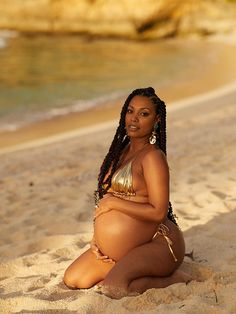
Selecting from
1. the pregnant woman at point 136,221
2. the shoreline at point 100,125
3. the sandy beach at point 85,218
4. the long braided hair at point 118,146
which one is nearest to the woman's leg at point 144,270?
the pregnant woman at point 136,221

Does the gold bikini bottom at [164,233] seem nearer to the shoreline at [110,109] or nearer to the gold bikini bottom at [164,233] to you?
the gold bikini bottom at [164,233]

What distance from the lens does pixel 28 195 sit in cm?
696

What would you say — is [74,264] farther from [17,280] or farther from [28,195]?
[28,195]

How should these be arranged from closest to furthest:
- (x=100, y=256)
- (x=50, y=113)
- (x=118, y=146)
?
1. (x=100, y=256)
2. (x=118, y=146)
3. (x=50, y=113)

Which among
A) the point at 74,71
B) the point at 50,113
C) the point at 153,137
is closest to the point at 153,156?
the point at 153,137

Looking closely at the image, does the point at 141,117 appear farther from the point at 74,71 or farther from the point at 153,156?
the point at 74,71

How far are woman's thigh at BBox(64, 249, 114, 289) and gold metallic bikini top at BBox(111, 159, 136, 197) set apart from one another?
0.50 m

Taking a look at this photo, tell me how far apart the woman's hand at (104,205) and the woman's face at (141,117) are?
0.44 meters

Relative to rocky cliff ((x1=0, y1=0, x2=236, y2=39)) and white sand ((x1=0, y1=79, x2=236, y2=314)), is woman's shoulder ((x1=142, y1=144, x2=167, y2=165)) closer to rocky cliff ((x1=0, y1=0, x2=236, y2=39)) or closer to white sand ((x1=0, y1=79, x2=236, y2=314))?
white sand ((x1=0, y1=79, x2=236, y2=314))

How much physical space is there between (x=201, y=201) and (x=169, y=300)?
2.65m

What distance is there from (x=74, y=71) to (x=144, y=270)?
21404 mm

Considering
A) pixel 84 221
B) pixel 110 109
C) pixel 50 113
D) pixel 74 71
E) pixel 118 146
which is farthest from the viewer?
pixel 74 71

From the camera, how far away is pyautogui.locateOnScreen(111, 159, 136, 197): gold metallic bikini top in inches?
157

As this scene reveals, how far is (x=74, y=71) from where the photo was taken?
24812mm
